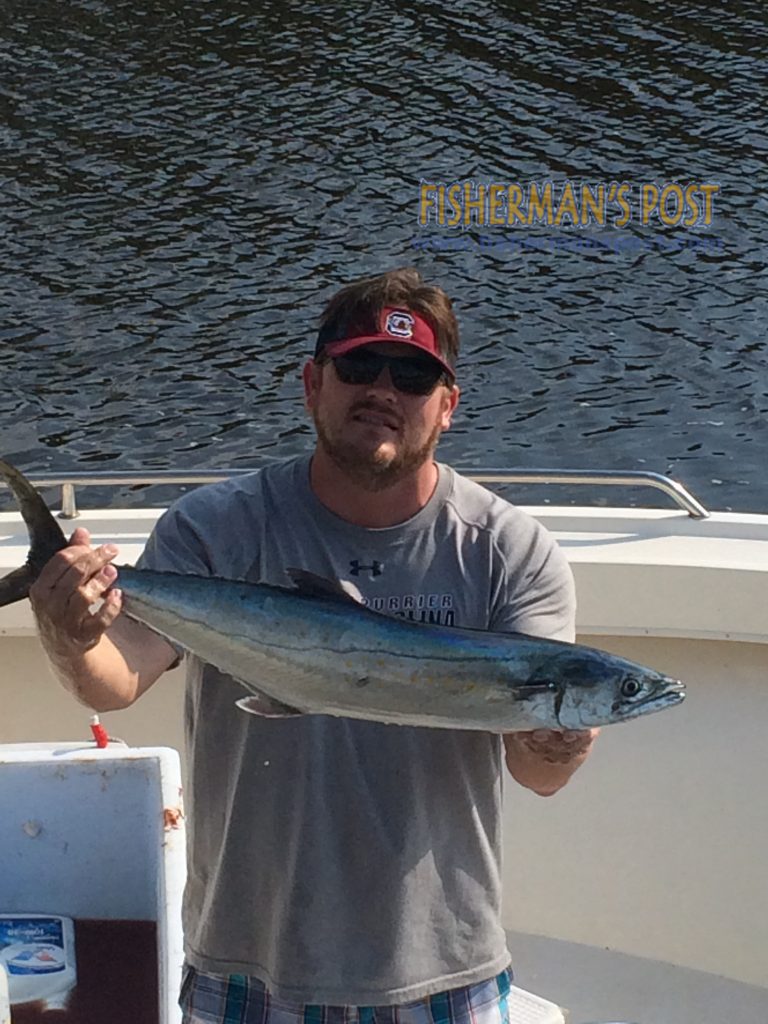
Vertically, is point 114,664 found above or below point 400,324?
below

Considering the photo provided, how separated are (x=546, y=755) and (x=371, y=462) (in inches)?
24.7

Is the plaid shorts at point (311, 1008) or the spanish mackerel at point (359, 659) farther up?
the spanish mackerel at point (359, 659)

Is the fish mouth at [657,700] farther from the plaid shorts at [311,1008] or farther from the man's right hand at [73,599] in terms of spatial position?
the man's right hand at [73,599]

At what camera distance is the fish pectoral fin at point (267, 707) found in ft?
8.21

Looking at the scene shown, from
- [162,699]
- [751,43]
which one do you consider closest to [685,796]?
[162,699]

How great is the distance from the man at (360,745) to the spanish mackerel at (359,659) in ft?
0.32

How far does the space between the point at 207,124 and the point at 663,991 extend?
1703 cm

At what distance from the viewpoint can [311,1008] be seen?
265cm

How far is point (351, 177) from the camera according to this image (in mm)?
18250

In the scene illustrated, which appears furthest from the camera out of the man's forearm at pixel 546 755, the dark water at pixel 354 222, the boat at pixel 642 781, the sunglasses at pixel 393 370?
the dark water at pixel 354 222

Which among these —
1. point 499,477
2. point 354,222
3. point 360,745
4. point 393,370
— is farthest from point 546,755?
point 354,222

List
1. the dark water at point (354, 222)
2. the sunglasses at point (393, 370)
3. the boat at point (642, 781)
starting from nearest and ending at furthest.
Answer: the sunglasses at point (393, 370), the boat at point (642, 781), the dark water at point (354, 222)

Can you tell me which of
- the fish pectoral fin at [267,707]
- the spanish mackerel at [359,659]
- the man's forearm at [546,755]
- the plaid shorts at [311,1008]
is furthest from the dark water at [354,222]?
the fish pectoral fin at [267,707]

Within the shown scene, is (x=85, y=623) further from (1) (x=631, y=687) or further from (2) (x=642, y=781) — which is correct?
(2) (x=642, y=781)
